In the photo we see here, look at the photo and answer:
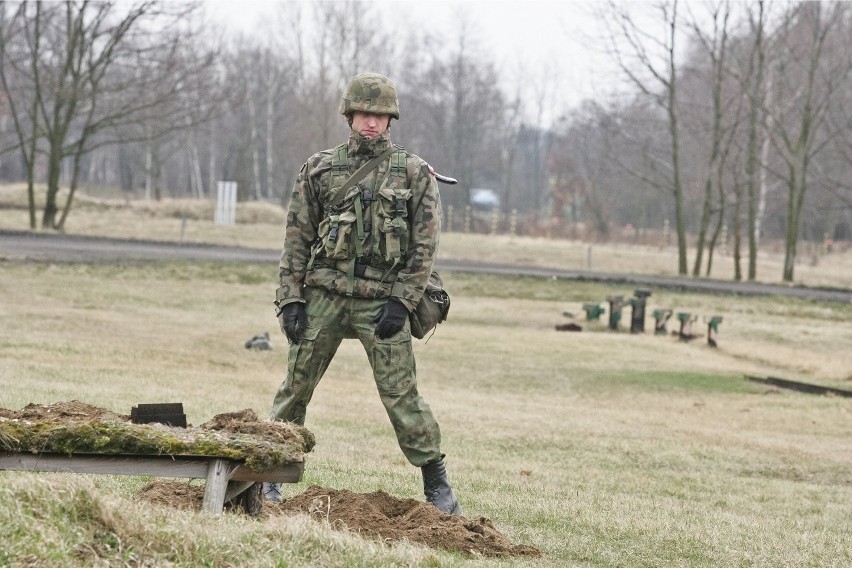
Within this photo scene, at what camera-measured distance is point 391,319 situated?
7098 millimetres

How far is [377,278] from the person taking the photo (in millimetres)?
7160

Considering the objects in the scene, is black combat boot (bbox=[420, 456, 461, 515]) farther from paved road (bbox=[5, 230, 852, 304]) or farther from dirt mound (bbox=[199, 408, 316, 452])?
paved road (bbox=[5, 230, 852, 304])

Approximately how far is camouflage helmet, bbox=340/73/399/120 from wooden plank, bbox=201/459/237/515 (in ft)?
7.43

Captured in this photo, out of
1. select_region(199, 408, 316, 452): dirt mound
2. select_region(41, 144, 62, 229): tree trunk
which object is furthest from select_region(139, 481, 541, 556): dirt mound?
A: select_region(41, 144, 62, 229): tree trunk

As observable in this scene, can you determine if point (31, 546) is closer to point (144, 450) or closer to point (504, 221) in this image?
point (144, 450)

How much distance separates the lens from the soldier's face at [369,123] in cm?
713

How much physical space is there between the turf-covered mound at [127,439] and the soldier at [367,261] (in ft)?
3.59

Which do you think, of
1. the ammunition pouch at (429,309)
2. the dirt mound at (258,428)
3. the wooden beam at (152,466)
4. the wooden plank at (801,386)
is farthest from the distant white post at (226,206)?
the wooden beam at (152,466)

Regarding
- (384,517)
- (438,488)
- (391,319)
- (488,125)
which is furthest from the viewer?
(488,125)

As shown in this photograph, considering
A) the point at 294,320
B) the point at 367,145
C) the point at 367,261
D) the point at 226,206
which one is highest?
the point at 367,145

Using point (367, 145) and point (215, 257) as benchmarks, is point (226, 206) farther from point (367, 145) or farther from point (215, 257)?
point (367, 145)

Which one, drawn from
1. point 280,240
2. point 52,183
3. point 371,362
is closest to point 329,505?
point 371,362

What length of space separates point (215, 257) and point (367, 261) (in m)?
30.8

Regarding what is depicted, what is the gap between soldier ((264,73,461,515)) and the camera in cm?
711
